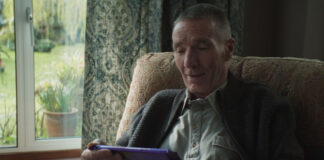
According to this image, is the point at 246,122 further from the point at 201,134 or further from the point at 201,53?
the point at 201,53

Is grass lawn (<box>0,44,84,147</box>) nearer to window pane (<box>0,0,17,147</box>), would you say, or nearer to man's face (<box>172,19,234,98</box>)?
window pane (<box>0,0,17,147</box>)

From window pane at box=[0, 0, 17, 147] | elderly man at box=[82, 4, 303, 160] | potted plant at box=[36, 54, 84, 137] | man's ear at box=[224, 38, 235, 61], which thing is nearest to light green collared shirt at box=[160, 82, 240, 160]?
elderly man at box=[82, 4, 303, 160]

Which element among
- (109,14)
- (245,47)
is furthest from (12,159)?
(245,47)

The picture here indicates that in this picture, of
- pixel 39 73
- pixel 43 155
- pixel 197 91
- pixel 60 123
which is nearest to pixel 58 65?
pixel 39 73

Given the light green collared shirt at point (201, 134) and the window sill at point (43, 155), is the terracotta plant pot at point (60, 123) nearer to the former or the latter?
the window sill at point (43, 155)

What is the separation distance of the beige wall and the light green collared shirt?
98 cm

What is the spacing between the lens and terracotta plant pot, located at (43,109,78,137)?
222cm

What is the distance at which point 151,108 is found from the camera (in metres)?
1.19

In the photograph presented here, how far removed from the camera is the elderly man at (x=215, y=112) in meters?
0.95

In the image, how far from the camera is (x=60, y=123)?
225 cm

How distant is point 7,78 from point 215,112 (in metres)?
1.72

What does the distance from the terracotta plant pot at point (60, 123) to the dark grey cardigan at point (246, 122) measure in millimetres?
1191

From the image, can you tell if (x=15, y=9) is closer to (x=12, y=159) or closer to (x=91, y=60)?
(x=91, y=60)

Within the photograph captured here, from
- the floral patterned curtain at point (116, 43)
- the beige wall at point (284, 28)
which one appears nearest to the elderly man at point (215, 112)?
the floral patterned curtain at point (116, 43)
